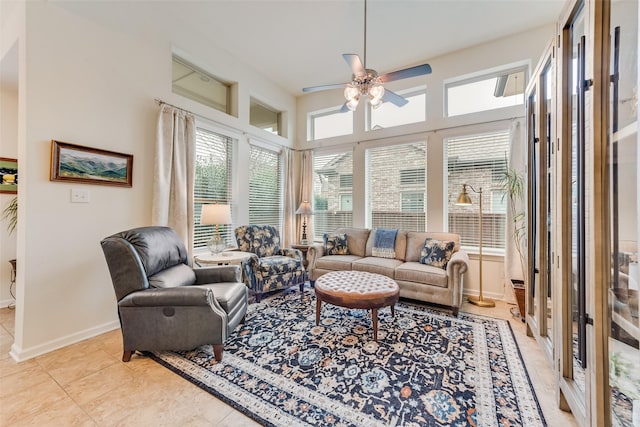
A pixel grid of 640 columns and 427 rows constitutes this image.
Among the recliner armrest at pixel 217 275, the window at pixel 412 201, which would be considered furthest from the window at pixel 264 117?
the recliner armrest at pixel 217 275

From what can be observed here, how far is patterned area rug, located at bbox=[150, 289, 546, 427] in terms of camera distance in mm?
1488

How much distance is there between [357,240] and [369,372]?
2397mm

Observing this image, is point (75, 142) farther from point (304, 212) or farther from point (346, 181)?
point (346, 181)

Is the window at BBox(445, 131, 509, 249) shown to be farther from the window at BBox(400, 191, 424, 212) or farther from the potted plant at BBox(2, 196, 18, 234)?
the potted plant at BBox(2, 196, 18, 234)

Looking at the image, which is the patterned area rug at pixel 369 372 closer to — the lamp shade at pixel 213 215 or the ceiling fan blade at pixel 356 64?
the lamp shade at pixel 213 215

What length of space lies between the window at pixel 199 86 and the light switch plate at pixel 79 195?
168 cm

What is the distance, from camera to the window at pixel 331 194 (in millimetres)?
4828

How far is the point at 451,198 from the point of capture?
12.7 feet

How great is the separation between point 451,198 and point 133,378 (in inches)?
163

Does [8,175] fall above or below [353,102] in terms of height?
below

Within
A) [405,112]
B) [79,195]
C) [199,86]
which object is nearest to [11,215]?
[79,195]

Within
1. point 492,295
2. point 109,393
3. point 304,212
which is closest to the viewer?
point 109,393

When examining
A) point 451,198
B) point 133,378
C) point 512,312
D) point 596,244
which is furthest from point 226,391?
point 451,198

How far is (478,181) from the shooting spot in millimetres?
3668
